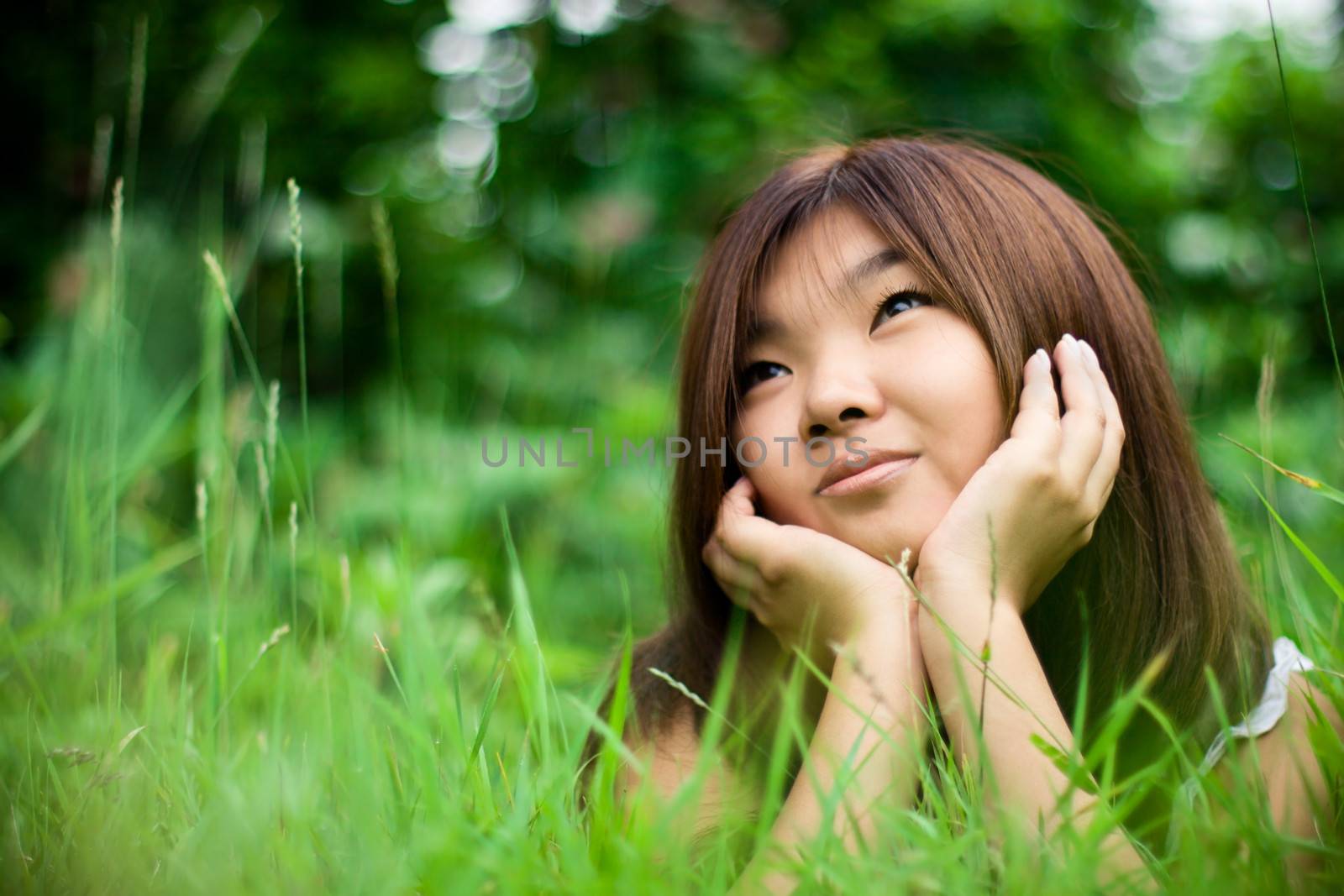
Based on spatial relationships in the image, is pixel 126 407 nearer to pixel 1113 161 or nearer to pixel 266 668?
pixel 266 668

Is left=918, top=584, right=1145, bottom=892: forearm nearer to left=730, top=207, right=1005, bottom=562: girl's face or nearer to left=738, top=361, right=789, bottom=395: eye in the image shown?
left=730, top=207, right=1005, bottom=562: girl's face

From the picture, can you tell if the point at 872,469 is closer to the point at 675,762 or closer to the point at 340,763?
the point at 675,762

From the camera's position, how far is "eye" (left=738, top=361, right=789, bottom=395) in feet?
4.34

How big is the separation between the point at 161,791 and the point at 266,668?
610 mm

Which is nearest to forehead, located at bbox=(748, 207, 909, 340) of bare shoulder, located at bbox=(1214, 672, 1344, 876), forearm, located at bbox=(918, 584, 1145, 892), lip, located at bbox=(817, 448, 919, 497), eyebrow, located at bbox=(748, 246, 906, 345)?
eyebrow, located at bbox=(748, 246, 906, 345)

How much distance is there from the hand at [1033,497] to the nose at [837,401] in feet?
0.51

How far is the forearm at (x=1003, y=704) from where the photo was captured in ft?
3.05

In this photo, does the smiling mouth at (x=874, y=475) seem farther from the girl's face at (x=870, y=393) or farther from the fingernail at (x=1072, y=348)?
the fingernail at (x=1072, y=348)

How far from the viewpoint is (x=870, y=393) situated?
1.16 m

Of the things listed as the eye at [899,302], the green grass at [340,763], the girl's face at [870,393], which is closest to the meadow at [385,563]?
the green grass at [340,763]

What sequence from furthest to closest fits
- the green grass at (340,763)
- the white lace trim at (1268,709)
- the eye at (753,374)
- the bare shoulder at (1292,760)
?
the eye at (753,374) → the white lace trim at (1268,709) → the bare shoulder at (1292,760) → the green grass at (340,763)

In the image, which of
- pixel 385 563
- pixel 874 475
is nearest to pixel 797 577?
pixel 874 475

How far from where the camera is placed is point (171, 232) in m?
2.97

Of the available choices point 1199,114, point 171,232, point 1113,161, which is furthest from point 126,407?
point 1199,114
